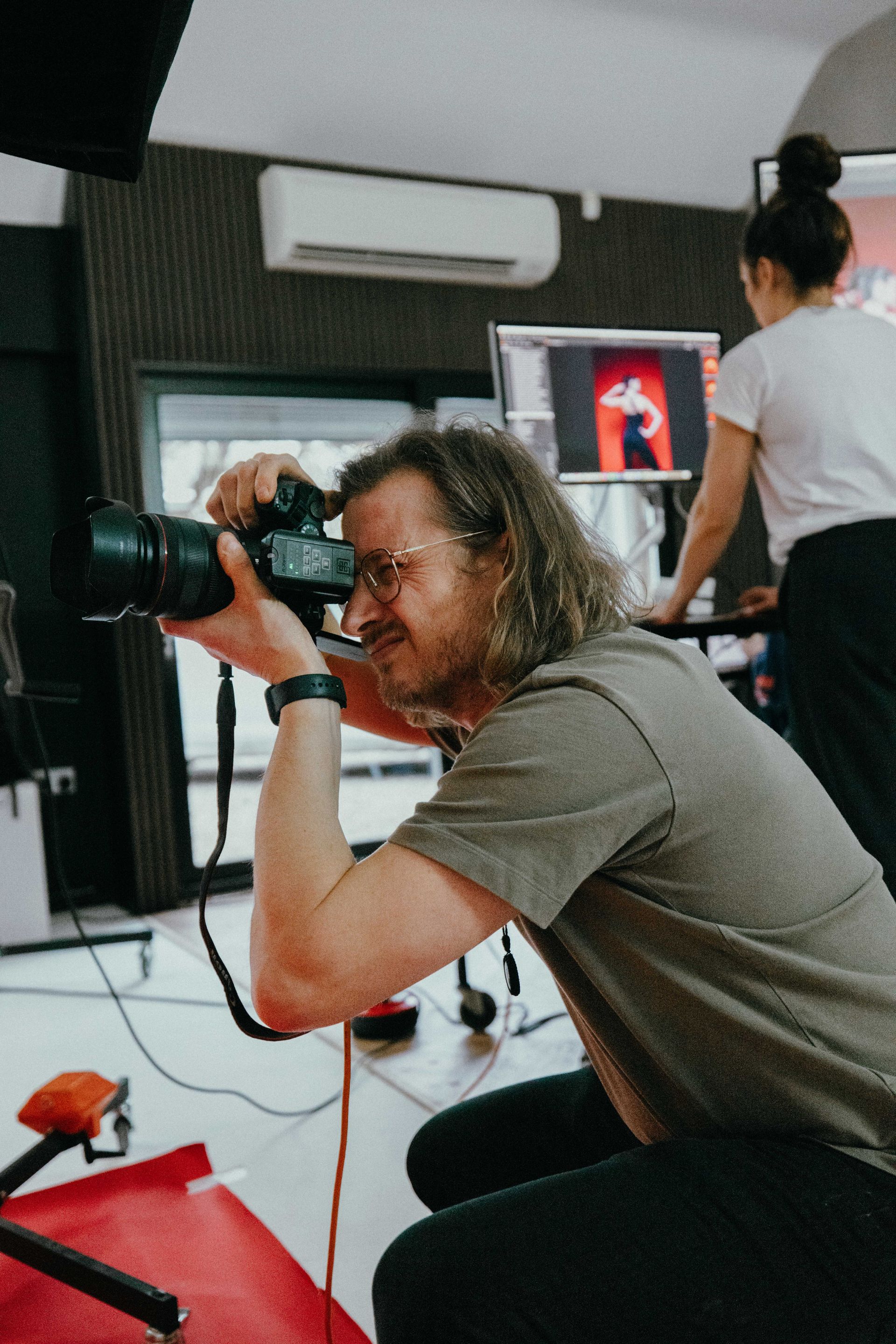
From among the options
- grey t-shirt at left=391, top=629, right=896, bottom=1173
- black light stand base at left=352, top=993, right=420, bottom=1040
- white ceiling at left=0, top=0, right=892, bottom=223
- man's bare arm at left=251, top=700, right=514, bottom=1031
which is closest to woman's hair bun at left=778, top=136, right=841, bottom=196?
grey t-shirt at left=391, top=629, right=896, bottom=1173

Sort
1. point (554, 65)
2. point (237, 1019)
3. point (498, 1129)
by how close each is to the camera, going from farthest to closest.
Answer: point (554, 65) < point (498, 1129) < point (237, 1019)

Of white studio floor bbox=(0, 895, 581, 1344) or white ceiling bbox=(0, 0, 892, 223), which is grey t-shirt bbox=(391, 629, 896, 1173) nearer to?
white studio floor bbox=(0, 895, 581, 1344)

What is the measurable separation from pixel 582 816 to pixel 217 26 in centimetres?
319

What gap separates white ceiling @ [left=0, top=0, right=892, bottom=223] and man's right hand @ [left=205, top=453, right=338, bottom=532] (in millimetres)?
2628

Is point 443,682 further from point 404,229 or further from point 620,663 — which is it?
point 404,229

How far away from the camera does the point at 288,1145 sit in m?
1.70

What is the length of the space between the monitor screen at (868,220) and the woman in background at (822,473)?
1.04 meters

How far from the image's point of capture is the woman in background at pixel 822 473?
161cm

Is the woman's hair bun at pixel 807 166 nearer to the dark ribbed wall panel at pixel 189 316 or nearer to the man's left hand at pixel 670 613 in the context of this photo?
the man's left hand at pixel 670 613

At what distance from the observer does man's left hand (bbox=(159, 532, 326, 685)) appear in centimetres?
94


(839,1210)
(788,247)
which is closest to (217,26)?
(788,247)

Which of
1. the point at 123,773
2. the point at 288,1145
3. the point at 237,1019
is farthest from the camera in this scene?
the point at 123,773

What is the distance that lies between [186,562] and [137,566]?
4cm

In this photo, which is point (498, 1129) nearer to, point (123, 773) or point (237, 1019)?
point (237, 1019)
